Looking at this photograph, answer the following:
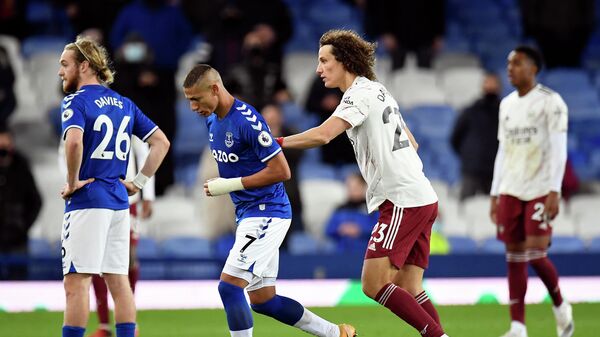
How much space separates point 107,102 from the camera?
7574 mm

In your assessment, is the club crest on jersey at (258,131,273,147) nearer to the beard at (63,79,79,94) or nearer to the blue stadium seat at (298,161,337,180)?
the beard at (63,79,79,94)

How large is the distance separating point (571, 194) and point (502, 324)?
5.99 meters

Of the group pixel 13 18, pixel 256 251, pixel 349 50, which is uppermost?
pixel 13 18

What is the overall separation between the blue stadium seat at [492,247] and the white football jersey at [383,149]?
746cm

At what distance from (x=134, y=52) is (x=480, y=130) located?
14.6ft

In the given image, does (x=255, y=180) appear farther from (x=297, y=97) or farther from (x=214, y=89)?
(x=297, y=97)

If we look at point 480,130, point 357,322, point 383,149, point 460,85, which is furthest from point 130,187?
point 460,85

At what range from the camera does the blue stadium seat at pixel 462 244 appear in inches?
585

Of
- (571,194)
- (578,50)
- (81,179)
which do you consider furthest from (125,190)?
(578,50)

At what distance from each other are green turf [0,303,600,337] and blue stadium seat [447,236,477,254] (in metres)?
2.22

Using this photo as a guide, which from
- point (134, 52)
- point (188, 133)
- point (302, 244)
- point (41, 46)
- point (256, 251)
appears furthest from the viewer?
point (41, 46)

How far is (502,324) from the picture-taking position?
10.7 m

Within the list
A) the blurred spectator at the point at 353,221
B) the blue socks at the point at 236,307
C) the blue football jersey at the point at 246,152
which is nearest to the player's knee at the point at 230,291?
the blue socks at the point at 236,307

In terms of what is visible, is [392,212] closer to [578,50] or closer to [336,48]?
[336,48]
